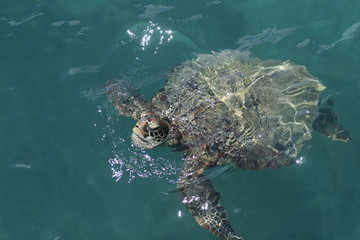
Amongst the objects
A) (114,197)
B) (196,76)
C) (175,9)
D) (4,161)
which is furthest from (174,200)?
(175,9)

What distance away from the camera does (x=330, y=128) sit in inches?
262

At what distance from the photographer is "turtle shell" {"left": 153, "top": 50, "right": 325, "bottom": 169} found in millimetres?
6113

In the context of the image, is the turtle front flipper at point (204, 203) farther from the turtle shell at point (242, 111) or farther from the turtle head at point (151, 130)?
the turtle head at point (151, 130)

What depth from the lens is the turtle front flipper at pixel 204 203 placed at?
18.0ft

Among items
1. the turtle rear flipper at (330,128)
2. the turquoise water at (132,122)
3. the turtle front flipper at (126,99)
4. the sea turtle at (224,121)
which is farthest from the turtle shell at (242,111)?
the turquoise water at (132,122)

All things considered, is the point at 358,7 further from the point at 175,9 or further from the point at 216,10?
the point at 175,9

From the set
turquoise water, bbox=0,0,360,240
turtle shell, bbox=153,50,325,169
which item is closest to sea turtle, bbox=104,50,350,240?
turtle shell, bbox=153,50,325,169

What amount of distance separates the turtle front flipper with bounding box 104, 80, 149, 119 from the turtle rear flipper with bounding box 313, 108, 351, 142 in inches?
116

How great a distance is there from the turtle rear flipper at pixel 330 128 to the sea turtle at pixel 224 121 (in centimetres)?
2

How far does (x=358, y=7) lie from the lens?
859cm

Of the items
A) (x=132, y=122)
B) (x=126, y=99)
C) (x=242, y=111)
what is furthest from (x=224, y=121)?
(x=126, y=99)

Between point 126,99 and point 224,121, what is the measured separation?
184 cm

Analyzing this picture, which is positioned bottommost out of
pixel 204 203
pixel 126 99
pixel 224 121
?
pixel 204 203

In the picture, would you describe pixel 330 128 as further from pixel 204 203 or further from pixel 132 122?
pixel 132 122
